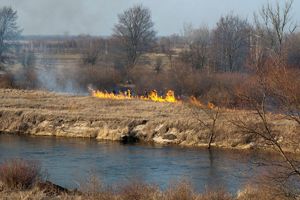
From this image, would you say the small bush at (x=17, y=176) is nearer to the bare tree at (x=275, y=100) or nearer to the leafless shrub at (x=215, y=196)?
the leafless shrub at (x=215, y=196)

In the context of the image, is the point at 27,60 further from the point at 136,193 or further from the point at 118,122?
the point at 136,193

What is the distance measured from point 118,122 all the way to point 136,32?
43.2m

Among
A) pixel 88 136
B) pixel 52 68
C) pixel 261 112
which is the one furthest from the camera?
pixel 52 68

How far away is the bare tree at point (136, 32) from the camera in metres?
82.8

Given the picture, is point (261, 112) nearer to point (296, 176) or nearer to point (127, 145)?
point (296, 176)

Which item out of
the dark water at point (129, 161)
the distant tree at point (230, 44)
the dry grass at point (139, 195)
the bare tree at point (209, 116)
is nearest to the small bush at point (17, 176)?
the dry grass at point (139, 195)

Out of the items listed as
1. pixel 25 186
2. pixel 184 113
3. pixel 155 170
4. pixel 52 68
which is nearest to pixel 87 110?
pixel 184 113

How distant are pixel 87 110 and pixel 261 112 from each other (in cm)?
2922

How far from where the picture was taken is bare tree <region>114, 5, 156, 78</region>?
82812mm

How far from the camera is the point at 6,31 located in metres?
75.2

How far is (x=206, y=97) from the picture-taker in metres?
54.4

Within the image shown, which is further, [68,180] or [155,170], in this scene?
[155,170]

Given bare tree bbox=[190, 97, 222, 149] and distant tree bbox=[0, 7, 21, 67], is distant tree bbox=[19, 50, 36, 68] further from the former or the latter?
bare tree bbox=[190, 97, 222, 149]

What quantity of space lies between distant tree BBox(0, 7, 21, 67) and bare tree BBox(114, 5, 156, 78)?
15.0 meters
